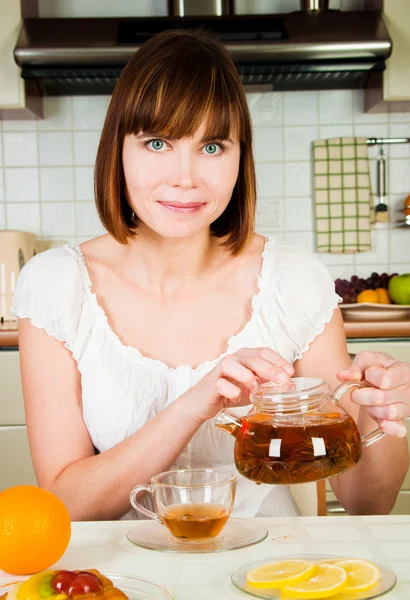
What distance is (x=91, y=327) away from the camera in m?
1.33

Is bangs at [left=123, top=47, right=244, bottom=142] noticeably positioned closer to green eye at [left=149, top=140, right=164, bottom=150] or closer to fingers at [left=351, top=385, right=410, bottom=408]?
green eye at [left=149, top=140, right=164, bottom=150]

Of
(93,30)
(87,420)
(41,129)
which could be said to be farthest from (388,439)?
(41,129)

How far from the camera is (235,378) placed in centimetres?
92

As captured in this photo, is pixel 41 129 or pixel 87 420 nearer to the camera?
pixel 87 420

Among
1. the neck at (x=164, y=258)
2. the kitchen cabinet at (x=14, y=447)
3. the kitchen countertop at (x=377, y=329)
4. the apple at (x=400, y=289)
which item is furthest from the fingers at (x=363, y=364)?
the apple at (x=400, y=289)

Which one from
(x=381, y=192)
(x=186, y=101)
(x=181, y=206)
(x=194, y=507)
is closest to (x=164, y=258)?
(x=181, y=206)

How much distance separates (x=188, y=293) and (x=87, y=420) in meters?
0.29

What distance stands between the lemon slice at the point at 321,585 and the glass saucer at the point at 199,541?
0.14 metres

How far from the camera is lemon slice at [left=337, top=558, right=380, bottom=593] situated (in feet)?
2.23

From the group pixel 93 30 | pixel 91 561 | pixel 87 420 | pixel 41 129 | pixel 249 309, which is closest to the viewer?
pixel 91 561

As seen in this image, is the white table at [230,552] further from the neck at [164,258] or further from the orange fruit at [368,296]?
the orange fruit at [368,296]

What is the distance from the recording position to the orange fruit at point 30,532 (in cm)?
75

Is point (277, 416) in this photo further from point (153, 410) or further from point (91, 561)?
point (153, 410)

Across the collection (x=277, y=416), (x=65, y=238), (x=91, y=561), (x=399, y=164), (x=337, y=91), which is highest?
(x=337, y=91)
